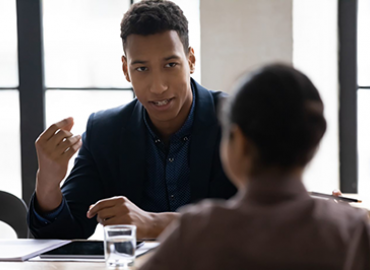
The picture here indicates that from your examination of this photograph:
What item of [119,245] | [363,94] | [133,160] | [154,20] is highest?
[154,20]

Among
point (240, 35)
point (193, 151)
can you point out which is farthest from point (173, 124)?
point (240, 35)

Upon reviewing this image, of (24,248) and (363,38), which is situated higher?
(363,38)

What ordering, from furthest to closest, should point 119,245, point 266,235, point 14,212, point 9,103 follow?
point 9,103
point 14,212
point 119,245
point 266,235

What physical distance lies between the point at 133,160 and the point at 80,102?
4.56 feet

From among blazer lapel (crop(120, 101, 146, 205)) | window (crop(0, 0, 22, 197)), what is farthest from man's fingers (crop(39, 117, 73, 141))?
window (crop(0, 0, 22, 197))

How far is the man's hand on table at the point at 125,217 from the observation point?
1.33m

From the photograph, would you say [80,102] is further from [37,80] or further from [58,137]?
[58,137]

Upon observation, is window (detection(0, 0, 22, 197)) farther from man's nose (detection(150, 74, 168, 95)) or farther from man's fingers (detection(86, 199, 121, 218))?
man's fingers (detection(86, 199, 121, 218))

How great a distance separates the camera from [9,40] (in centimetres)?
291

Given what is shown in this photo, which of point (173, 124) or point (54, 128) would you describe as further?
point (173, 124)

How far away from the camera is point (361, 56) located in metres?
2.90

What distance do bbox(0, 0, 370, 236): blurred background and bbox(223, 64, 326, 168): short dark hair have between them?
2.15 m

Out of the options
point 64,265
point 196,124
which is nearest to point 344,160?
point 196,124

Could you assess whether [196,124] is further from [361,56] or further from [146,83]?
[361,56]
